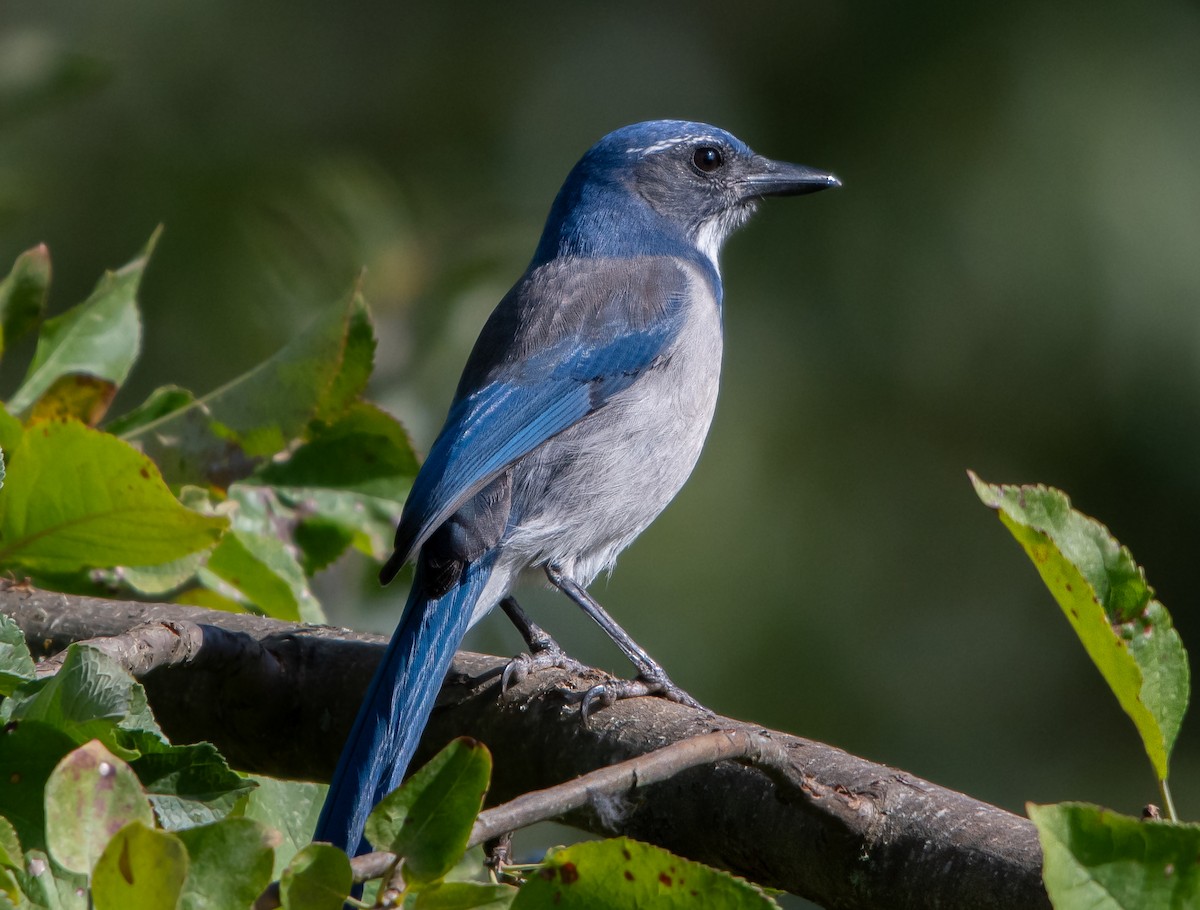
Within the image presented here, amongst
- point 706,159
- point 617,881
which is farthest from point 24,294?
point 706,159

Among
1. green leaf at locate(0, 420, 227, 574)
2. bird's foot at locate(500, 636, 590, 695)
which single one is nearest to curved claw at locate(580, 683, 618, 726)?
bird's foot at locate(500, 636, 590, 695)

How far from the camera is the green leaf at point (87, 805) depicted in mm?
1454

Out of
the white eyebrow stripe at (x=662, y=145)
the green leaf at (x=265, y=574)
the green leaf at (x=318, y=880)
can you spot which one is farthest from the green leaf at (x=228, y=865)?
the white eyebrow stripe at (x=662, y=145)

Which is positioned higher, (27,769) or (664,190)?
(664,190)

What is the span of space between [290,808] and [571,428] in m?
1.80

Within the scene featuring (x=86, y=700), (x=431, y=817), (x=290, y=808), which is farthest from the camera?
(x=290, y=808)

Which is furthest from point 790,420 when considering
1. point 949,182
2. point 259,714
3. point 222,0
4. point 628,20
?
point 259,714

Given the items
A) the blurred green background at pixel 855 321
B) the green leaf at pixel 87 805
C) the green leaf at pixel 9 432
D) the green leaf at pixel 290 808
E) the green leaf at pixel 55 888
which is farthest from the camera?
the blurred green background at pixel 855 321

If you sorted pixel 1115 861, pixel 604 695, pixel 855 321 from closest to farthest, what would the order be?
pixel 1115 861
pixel 604 695
pixel 855 321

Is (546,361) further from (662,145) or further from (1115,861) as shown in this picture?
(1115,861)

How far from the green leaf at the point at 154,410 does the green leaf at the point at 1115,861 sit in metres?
2.28

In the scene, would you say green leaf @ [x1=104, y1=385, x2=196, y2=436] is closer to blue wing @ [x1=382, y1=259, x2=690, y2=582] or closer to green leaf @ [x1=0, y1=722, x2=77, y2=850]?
blue wing @ [x1=382, y1=259, x2=690, y2=582]

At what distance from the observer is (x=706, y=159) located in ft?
17.7

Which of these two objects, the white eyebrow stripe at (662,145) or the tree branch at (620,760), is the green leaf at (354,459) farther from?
the white eyebrow stripe at (662,145)
